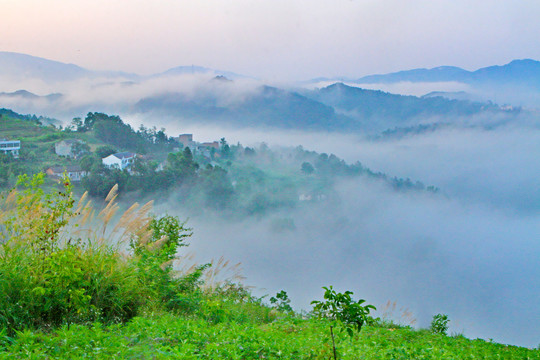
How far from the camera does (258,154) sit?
34656 mm

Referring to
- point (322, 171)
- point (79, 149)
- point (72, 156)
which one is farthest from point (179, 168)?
point (322, 171)

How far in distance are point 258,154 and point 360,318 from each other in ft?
108

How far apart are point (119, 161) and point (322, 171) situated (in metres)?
21.8

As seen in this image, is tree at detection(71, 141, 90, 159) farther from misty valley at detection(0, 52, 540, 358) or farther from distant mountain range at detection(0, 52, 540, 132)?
distant mountain range at detection(0, 52, 540, 132)

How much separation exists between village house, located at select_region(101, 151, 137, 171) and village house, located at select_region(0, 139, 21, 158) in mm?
3246

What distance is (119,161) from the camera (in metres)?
19.3

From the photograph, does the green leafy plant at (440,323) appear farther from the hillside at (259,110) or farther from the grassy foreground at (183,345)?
the hillside at (259,110)

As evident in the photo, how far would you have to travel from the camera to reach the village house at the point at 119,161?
18955 millimetres

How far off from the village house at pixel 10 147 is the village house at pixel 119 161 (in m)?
3.25

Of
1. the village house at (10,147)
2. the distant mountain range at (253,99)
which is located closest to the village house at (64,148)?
the village house at (10,147)

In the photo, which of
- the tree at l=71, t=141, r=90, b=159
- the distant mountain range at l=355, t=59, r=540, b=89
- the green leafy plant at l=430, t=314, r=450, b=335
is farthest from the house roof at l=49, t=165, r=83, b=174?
the distant mountain range at l=355, t=59, r=540, b=89

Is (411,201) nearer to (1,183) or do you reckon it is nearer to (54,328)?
(1,183)

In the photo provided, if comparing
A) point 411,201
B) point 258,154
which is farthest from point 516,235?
point 258,154

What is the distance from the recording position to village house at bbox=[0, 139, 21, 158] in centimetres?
1639
